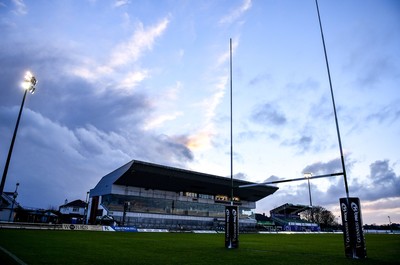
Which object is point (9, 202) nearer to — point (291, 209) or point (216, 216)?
point (216, 216)

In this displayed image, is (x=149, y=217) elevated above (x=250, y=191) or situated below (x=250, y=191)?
below

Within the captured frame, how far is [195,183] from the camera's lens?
78.1 metres

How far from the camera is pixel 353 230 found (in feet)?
40.4

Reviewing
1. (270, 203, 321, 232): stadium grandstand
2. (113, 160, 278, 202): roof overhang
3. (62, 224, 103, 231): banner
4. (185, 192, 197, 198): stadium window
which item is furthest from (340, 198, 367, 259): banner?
(270, 203, 321, 232): stadium grandstand

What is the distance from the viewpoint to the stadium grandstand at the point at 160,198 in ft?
222

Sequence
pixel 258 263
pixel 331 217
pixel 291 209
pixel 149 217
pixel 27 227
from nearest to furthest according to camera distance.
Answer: pixel 258 263 < pixel 27 227 < pixel 149 217 < pixel 291 209 < pixel 331 217

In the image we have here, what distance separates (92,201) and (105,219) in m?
18.1

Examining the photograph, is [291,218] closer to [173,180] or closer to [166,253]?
[173,180]

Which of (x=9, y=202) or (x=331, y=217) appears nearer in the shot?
(x=9, y=202)

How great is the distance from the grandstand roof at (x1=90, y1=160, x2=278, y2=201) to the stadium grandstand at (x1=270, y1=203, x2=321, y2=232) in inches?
872

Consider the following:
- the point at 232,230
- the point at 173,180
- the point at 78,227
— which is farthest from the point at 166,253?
the point at 173,180

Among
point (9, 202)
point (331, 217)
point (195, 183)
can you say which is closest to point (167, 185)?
point (195, 183)

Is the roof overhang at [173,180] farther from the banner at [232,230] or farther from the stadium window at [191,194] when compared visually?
the banner at [232,230]

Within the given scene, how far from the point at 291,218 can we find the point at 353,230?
11309 centimetres
